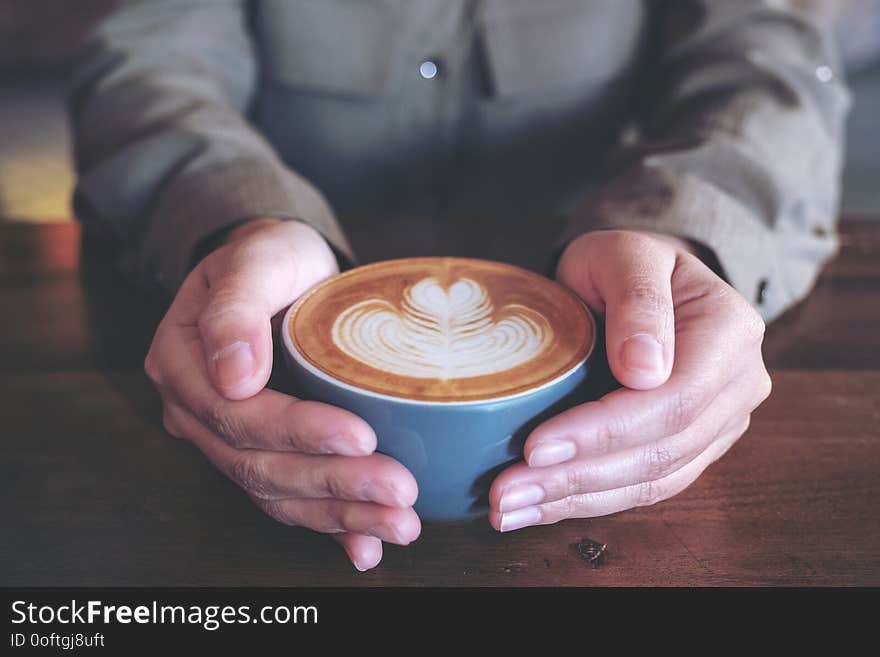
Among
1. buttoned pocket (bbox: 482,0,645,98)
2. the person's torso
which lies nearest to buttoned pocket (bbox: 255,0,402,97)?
the person's torso

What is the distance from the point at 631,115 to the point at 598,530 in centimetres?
118

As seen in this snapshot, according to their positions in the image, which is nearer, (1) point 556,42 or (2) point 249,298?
(2) point 249,298

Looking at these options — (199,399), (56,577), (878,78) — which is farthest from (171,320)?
(878,78)

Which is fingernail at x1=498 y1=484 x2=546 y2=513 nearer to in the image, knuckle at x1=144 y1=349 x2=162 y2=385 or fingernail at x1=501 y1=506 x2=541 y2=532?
fingernail at x1=501 y1=506 x2=541 y2=532

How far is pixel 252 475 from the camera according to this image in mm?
694

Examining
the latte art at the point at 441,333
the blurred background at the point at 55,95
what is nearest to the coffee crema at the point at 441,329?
the latte art at the point at 441,333

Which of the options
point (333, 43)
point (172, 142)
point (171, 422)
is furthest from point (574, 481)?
point (333, 43)

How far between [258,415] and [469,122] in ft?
3.40

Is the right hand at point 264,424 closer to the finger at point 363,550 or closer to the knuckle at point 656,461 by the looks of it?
the finger at point 363,550

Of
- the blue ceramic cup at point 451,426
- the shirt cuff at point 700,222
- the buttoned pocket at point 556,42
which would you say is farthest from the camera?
the buttoned pocket at point 556,42

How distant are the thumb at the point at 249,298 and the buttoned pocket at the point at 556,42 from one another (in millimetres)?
764

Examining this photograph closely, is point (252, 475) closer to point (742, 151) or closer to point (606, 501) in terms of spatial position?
point (606, 501)

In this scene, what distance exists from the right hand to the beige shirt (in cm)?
23

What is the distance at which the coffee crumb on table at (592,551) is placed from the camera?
674mm
